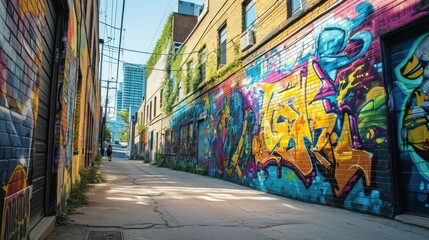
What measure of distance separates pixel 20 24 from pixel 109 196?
5.81m

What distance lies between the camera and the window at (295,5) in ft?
28.0

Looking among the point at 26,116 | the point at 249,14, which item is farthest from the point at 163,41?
the point at 26,116

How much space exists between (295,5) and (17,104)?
314 inches

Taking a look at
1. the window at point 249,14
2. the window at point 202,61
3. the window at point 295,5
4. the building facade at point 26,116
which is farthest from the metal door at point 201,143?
the building facade at point 26,116

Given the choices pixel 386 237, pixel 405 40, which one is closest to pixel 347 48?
pixel 405 40

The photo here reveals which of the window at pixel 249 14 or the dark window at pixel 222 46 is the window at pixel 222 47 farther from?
the window at pixel 249 14

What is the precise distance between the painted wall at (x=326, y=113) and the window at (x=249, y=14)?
1575 mm

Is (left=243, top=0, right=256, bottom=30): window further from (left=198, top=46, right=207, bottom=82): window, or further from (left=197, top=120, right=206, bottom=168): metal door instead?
(left=197, top=120, right=206, bottom=168): metal door

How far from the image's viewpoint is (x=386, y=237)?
177 inches

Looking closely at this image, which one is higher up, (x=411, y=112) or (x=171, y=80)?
(x=171, y=80)

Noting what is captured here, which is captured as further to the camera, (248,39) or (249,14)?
(249,14)

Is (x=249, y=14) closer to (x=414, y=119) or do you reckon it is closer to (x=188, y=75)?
(x=414, y=119)

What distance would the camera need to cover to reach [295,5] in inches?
351

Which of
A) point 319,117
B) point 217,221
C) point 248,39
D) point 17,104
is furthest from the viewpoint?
point 248,39
